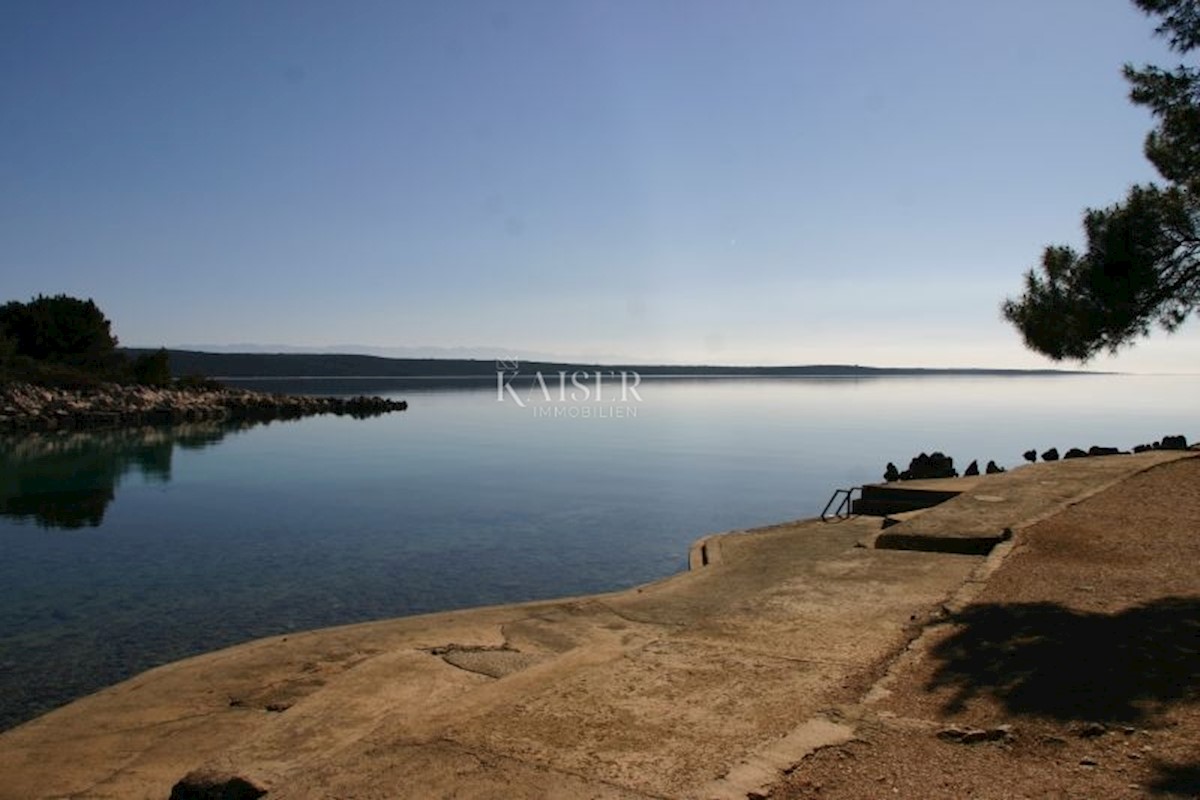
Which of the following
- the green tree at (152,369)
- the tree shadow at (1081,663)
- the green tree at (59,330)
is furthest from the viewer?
the green tree at (152,369)

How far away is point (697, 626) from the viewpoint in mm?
7910

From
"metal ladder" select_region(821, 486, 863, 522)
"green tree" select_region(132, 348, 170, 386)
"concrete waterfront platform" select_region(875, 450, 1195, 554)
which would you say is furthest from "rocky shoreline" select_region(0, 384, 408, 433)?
"concrete waterfront platform" select_region(875, 450, 1195, 554)

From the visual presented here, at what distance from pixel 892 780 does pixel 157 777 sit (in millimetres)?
5831

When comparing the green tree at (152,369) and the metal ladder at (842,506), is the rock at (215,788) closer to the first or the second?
the metal ladder at (842,506)

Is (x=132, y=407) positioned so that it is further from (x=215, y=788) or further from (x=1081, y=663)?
(x=1081, y=663)

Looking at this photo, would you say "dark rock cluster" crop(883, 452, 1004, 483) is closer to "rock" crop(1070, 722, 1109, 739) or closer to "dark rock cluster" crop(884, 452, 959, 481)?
"dark rock cluster" crop(884, 452, 959, 481)

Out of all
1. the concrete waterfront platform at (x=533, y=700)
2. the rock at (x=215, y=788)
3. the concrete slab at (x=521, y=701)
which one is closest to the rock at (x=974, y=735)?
the concrete waterfront platform at (x=533, y=700)

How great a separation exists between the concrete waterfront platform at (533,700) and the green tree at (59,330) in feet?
223

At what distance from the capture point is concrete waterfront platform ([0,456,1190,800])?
183 inches

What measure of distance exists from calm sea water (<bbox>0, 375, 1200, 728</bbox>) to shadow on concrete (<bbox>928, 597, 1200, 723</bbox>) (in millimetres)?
9325

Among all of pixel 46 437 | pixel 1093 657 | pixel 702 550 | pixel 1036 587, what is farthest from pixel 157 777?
pixel 46 437

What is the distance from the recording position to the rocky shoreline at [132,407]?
5412 centimetres

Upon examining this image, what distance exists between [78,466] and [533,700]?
37.6 metres

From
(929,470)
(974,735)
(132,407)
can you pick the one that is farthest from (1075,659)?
(132,407)
